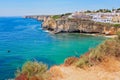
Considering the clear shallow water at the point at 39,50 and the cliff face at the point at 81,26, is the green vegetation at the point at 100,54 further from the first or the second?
the cliff face at the point at 81,26

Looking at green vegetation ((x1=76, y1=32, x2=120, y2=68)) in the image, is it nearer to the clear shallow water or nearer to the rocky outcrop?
the clear shallow water

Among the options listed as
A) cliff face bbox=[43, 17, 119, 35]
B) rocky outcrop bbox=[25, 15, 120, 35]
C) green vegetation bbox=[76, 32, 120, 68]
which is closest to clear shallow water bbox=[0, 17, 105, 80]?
green vegetation bbox=[76, 32, 120, 68]

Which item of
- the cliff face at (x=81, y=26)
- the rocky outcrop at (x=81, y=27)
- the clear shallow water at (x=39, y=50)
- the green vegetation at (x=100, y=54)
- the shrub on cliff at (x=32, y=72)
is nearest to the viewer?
the shrub on cliff at (x=32, y=72)

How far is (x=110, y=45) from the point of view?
60.0 feet

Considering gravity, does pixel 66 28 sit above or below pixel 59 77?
below

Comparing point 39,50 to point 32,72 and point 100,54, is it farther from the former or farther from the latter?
point 32,72

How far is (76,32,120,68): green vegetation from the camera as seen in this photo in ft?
53.7

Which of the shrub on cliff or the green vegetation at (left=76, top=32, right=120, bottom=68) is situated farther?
the green vegetation at (left=76, top=32, right=120, bottom=68)

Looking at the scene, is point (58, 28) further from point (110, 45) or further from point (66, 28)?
point (110, 45)

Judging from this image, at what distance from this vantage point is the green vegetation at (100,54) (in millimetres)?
16359

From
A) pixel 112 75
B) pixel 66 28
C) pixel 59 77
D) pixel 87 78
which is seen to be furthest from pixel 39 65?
pixel 66 28

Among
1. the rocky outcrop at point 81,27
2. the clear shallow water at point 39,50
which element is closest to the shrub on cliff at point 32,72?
the clear shallow water at point 39,50

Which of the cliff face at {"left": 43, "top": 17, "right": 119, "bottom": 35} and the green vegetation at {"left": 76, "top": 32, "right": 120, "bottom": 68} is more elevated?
the green vegetation at {"left": 76, "top": 32, "right": 120, "bottom": 68}

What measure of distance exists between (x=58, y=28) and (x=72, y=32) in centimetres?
587
